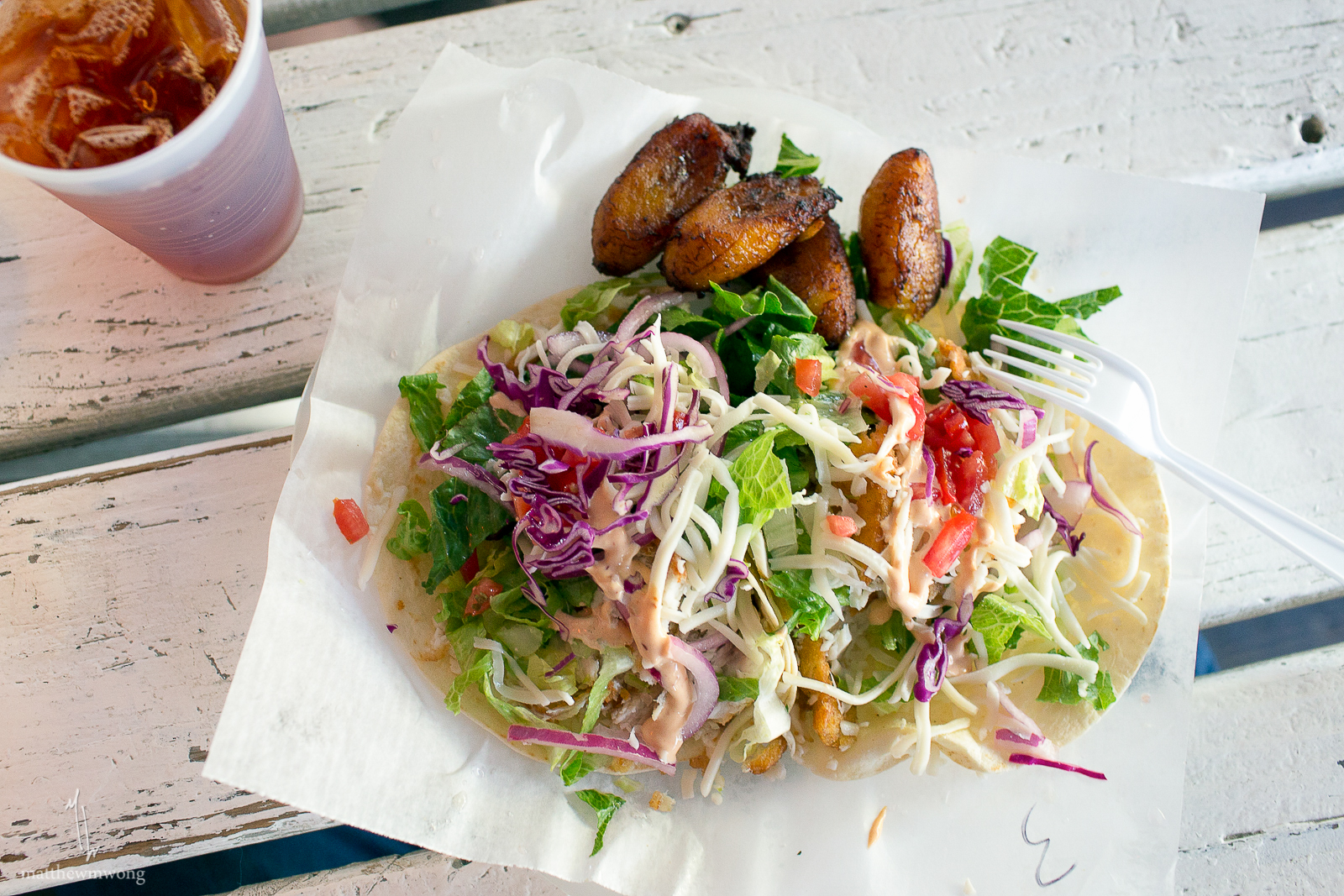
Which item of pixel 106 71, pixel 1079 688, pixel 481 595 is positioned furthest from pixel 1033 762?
pixel 106 71

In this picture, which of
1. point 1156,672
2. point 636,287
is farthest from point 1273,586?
point 636,287

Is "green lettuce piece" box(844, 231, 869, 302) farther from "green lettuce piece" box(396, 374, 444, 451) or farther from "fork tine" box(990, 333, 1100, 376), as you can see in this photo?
"green lettuce piece" box(396, 374, 444, 451)

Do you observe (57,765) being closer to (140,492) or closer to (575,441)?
(140,492)

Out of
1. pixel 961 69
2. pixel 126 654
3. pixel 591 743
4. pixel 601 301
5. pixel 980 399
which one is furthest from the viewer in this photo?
pixel 961 69

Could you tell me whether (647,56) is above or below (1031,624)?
above

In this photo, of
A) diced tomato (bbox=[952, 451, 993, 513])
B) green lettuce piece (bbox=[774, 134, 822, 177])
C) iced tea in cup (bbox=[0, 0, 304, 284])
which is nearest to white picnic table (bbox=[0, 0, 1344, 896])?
green lettuce piece (bbox=[774, 134, 822, 177])

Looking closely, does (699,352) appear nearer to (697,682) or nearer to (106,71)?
(697,682)
